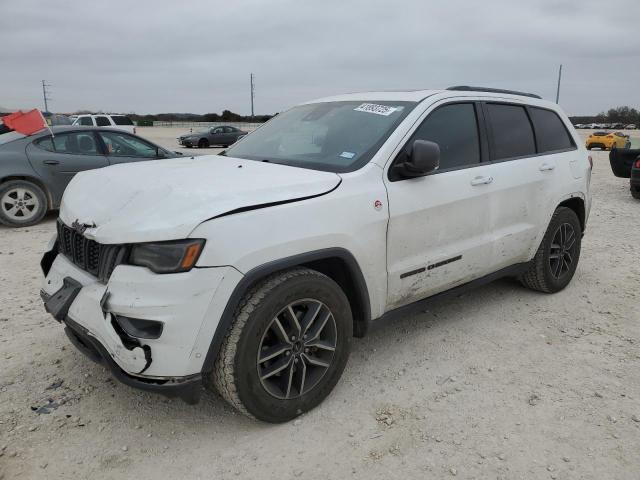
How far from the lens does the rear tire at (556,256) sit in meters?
4.49

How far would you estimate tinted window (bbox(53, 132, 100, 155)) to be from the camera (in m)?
7.65

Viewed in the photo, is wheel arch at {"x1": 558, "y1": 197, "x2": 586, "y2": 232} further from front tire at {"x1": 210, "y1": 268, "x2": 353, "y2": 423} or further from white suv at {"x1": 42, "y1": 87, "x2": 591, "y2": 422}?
front tire at {"x1": 210, "y1": 268, "x2": 353, "y2": 423}

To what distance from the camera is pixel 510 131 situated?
13.6 feet

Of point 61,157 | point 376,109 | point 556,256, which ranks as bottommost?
point 556,256

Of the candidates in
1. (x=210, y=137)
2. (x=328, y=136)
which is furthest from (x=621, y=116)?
(x=328, y=136)

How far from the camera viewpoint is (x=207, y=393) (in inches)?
123

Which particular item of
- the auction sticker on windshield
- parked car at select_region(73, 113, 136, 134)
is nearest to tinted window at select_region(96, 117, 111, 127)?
parked car at select_region(73, 113, 136, 134)

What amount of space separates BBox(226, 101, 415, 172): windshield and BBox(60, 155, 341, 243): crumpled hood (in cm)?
21

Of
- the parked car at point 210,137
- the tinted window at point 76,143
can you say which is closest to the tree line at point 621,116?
the parked car at point 210,137

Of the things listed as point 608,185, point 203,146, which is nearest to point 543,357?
point 608,185

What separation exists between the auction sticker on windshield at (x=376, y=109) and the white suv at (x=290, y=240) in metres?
0.01

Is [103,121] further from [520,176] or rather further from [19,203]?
[520,176]

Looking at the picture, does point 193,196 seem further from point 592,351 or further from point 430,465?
point 592,351

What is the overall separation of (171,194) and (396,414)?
1.71m
